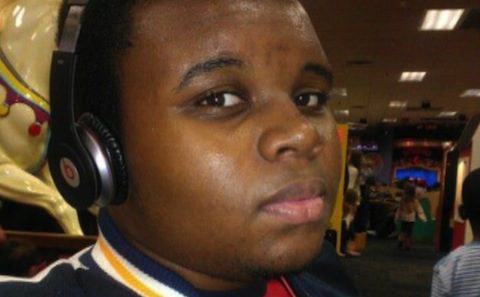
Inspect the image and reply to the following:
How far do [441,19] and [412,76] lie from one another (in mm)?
4076

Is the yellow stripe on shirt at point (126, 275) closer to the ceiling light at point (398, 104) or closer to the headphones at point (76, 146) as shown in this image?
the headphones at point (76, 146)

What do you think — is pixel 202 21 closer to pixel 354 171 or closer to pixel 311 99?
pixel 311 99

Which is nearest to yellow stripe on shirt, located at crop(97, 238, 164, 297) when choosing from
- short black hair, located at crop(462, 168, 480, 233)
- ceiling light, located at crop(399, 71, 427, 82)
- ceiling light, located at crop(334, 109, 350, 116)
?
short black hair, located at crop(462, 168, 480, 233)

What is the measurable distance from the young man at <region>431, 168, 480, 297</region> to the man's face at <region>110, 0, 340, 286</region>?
1.63 metres

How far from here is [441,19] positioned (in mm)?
6754

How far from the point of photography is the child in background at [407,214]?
901 centimetres

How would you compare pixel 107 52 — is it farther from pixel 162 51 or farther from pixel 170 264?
pixel 170 264

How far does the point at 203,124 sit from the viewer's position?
63 cm

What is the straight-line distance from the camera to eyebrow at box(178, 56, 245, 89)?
0.63m

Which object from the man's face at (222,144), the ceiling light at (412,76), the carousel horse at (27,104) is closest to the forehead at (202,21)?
the man's face at (222,144)

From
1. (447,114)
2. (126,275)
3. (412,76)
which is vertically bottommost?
(126,275)

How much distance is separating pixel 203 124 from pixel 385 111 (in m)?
16.8

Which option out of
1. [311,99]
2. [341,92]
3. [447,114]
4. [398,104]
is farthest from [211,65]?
[447,114]

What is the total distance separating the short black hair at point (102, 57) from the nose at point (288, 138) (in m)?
0.19
